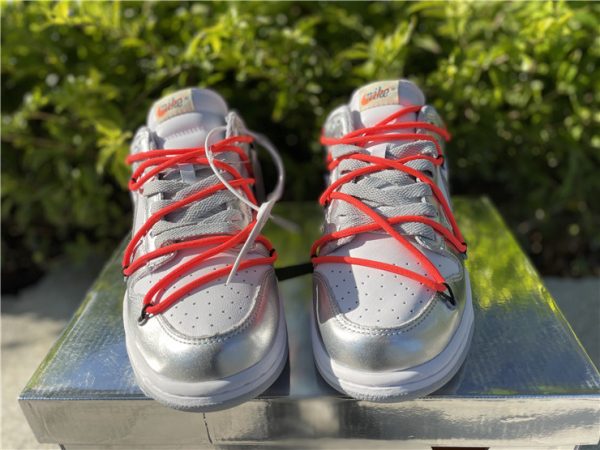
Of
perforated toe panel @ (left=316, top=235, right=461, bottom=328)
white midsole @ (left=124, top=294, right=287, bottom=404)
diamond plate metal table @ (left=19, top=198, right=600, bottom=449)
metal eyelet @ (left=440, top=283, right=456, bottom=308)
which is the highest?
perforated toe panel @ (left=316, top=235, right=461, bottom=328)

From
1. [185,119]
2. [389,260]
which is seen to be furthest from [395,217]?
[185,119]

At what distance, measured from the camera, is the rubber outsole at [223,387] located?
2.63ft

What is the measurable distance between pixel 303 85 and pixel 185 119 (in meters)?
0.46

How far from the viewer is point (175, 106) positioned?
1090 mm

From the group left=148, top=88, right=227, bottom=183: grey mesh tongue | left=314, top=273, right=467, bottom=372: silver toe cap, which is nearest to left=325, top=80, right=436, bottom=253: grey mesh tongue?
left=314, top=273, right=467, bottom=372: silver toe cap

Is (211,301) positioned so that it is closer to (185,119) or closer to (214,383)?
(214,383)

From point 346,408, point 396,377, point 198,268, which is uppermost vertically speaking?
point 198,268

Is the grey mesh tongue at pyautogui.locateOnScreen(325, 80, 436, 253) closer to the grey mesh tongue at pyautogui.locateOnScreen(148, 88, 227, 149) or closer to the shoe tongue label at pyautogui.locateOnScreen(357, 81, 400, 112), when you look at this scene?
the shoe tongue label at pyautogui.locateOnScreen(357, 81, 400, 112)

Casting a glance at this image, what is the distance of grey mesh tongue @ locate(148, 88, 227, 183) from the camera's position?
3.51 feet

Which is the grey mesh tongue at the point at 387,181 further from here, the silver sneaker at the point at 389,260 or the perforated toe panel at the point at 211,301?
the perforated toe panel at the point at 211,301

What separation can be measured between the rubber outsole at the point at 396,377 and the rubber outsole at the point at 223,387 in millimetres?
82

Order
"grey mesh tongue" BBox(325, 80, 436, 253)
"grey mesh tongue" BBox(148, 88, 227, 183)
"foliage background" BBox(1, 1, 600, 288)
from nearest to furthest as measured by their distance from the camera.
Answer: "grey mesh tongue" BBox(325, 80, 436, 253), "grey mesh tongue" BBox(148, 88, 227, 183), "foliage background" BBox(1, 1, 600, 288)

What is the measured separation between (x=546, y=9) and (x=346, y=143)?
1.80 ft

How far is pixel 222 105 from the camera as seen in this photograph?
1.14m
